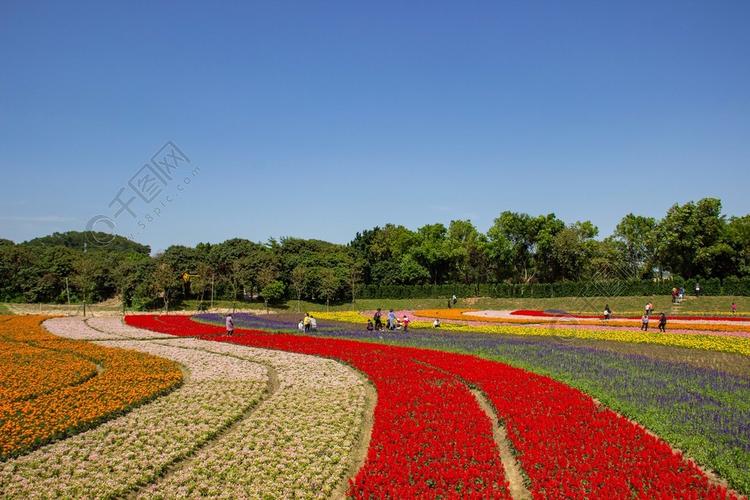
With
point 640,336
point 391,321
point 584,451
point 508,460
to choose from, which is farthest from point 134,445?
point 640,336

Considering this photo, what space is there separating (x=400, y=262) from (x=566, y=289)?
3382 centimetres

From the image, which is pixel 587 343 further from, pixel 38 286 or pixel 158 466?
pixel 38 286

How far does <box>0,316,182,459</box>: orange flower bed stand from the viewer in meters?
12.4

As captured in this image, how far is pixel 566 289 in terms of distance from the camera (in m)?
67.1

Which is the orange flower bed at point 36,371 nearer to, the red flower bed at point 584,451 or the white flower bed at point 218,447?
the white flower bed at point 218,447

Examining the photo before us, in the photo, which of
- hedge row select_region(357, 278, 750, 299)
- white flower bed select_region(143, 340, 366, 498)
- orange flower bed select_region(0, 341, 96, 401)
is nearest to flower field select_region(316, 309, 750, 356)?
white flower bed select_region(143, 340, 366, 498)

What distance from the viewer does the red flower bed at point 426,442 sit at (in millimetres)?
8898

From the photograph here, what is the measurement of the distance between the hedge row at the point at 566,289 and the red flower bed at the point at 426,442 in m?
47.4

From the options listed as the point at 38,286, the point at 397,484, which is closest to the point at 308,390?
the point at 397,484

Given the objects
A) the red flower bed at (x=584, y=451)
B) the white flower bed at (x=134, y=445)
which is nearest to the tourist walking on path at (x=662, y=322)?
the red flower bed at (x=584, y=451)

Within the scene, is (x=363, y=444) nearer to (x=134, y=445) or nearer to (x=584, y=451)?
(x=584, y=451)

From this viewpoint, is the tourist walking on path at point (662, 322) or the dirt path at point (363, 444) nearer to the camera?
the dirt path at point (363, 444)

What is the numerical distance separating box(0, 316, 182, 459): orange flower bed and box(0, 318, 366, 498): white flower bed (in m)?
0.53

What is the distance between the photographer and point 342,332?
33.4m
